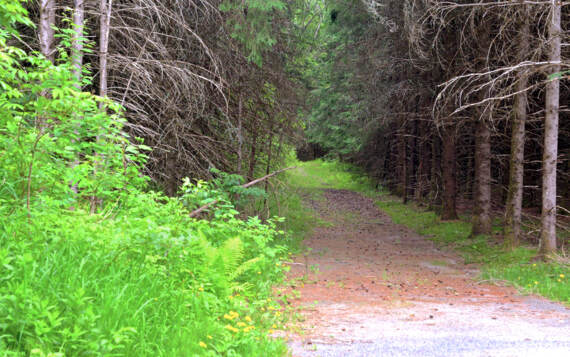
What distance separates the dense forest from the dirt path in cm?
84

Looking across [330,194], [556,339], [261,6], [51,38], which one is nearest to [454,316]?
[556,339]

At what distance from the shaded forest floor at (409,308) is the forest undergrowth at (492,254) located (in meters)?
0.39

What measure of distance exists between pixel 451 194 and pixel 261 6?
40.8 ft

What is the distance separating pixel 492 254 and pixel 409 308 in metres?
6.43

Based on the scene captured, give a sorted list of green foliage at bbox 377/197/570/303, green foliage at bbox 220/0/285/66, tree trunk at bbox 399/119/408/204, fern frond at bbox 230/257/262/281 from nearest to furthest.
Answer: fern frond at bbox 230/257/262/281
green foliage at bbox 377/197/570/303
green foliage at bbox 220/0/285/66
tree trunk at bbox 399/119/408/204

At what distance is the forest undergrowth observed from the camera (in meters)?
8.84

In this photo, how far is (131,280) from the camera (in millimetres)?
4105

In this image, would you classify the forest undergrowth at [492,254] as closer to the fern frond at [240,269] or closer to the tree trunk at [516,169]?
the tree trunk at [516,169]

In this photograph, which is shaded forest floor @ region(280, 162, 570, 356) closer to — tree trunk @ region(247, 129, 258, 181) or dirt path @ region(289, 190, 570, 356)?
dirt path @ region(289, 190, 570, 356)

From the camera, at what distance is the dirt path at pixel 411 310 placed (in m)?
4.91

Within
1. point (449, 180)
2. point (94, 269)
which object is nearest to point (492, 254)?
point (449, 180)

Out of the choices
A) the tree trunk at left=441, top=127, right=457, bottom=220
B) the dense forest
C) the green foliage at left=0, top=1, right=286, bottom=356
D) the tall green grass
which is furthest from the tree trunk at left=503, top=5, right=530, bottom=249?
the tall green grass

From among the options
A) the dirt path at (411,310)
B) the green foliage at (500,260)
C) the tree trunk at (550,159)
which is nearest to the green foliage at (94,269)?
the dirt path at (411,310)

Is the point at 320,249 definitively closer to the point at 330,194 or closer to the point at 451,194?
the point at 451,194
